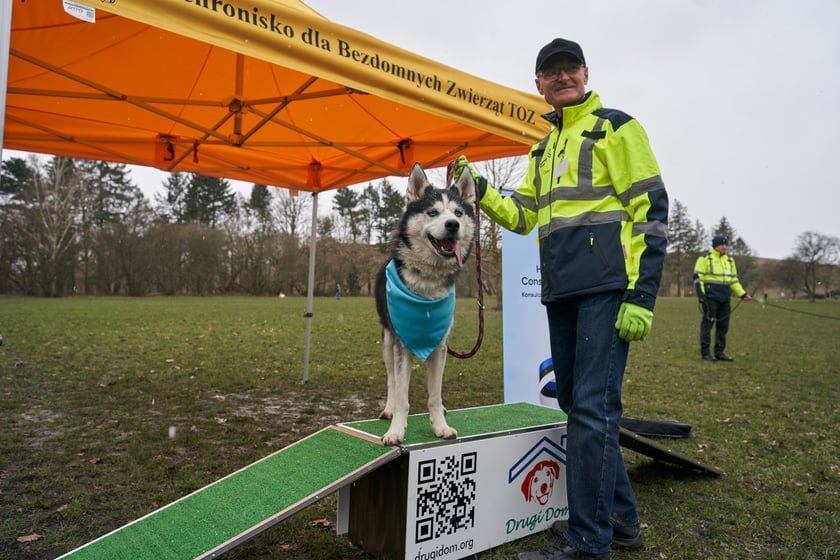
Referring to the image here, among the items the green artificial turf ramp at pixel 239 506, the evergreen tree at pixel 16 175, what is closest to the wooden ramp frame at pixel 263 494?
the green artificial turf ramp at pixel 239 506

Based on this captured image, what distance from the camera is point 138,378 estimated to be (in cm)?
736

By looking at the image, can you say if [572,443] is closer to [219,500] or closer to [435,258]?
[435,258]

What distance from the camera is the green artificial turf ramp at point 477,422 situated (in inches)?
120

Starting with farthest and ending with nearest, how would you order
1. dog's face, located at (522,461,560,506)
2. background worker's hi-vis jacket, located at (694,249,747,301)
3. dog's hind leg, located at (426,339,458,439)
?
1. background worker's hi-vis jacket, located at (694,249,747,301)
2. dog's face, located at (522,461,560,506)
3. dog's hind leg, located at (426,339,458,439)

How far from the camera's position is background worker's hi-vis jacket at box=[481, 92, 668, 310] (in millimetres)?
2469

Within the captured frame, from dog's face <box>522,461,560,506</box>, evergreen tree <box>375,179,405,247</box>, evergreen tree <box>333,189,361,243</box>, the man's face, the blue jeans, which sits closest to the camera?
the blue jeans

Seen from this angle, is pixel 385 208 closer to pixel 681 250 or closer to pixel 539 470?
pixel 539 470

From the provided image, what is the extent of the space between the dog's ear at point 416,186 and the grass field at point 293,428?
7.26ft

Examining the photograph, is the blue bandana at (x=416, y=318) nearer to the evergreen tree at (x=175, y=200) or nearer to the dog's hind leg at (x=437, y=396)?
the dog's hind leg at (x=437, y=396)

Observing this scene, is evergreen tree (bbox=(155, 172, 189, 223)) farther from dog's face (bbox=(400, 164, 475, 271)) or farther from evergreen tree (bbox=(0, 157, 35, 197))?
dog's face (bbox=(400, 164, 475, 271))

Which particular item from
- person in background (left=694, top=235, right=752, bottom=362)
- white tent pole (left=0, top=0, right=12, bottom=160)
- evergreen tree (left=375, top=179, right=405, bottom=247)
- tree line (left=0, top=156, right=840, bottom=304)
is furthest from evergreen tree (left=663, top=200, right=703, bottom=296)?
white tent pole (left=0, top=0, right=12, bottom=160)

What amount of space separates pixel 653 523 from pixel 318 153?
5.65 m

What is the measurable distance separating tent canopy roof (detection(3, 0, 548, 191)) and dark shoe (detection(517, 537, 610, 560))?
2949 millimetres

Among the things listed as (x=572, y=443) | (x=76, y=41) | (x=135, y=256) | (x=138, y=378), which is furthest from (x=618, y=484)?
(x=135, y=256)
